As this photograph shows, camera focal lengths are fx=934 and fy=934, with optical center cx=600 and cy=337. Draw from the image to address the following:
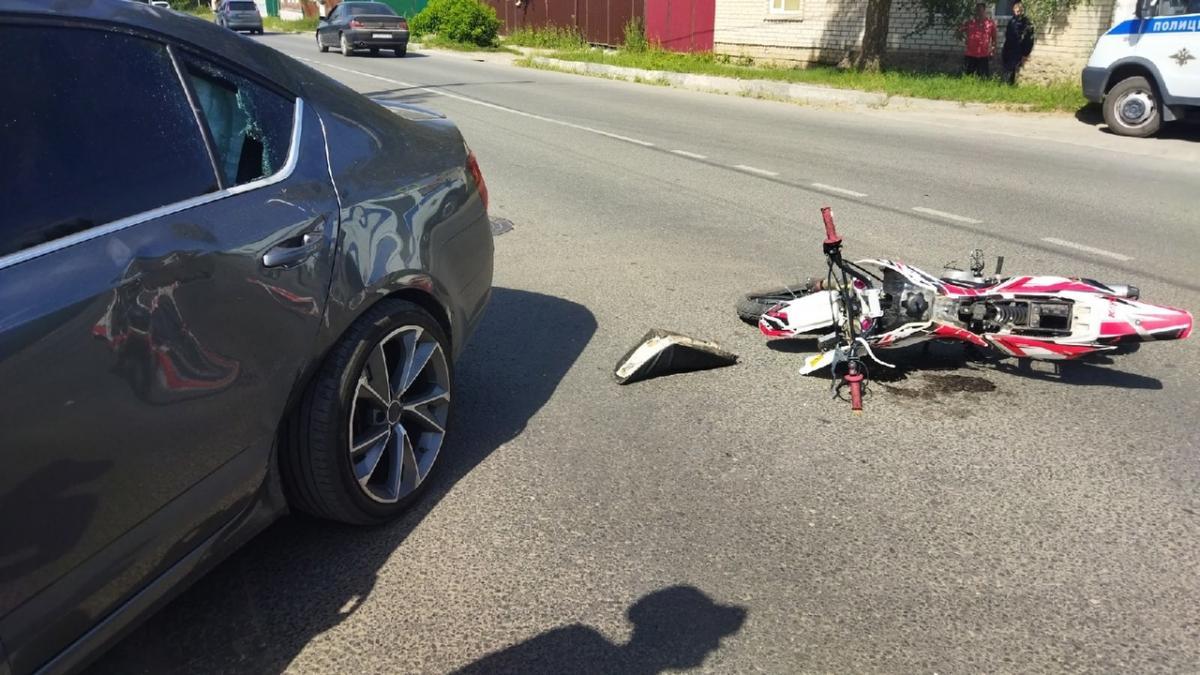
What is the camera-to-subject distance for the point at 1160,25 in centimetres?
1274

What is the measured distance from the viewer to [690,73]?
21.8 metres

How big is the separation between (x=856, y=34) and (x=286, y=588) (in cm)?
2162

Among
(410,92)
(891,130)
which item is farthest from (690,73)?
(891,130)

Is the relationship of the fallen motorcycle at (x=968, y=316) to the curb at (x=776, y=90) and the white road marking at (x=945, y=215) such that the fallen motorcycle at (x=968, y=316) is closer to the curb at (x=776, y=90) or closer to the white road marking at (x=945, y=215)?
the white road marking at (x=945, y=215)

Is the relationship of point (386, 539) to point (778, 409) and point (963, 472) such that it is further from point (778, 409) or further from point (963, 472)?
point (963, 472)

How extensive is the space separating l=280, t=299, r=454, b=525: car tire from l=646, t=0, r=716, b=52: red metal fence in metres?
24.7

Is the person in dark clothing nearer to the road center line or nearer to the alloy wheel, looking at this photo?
the road center line

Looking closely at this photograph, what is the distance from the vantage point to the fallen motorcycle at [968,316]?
4184mm

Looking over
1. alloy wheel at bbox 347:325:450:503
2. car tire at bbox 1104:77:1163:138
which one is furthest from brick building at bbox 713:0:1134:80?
alloy wheel at bbox 347:325:450:503

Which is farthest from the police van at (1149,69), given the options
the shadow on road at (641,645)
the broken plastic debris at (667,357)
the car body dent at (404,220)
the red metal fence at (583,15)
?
the red metal fence at (583,15)

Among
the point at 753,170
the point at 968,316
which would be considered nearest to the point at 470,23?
the point at 753,170

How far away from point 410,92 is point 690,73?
22.3 ft

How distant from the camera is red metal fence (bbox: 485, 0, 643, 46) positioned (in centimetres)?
2997

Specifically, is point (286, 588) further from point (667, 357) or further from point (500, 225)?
point (500, 225)
